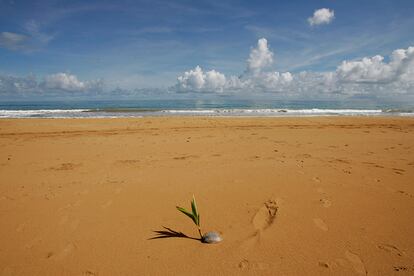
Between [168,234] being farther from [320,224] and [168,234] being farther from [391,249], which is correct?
[391,249]

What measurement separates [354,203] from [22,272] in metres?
4.12

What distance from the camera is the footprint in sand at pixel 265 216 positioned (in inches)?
129

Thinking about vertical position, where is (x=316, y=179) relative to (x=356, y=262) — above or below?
above

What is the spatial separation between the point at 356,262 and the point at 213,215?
1707 mm

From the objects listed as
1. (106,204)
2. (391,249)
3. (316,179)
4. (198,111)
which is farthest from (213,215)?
(198,111)

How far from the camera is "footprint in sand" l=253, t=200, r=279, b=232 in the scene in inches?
129

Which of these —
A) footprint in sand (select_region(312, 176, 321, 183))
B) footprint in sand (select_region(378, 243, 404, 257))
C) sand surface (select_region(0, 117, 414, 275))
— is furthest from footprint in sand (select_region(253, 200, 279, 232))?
footprint in sand (select_region(312, 176, 321, 183))

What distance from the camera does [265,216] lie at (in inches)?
138

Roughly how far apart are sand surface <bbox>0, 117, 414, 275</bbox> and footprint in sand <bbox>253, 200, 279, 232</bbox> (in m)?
0.01

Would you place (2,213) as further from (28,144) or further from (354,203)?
(28,144)

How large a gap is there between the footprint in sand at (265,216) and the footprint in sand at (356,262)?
0.92m

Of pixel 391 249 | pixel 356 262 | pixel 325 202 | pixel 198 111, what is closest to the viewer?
pixel 356 262

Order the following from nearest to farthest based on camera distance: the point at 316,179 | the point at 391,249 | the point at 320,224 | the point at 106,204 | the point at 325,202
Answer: the point at 391,249, the point at 320,224, the point at 325,202, the point at 106,204, the point at 316,179

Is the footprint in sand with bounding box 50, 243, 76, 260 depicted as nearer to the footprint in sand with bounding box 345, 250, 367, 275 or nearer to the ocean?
the footprint in sand with bounding box 345, 250, 367, 275
